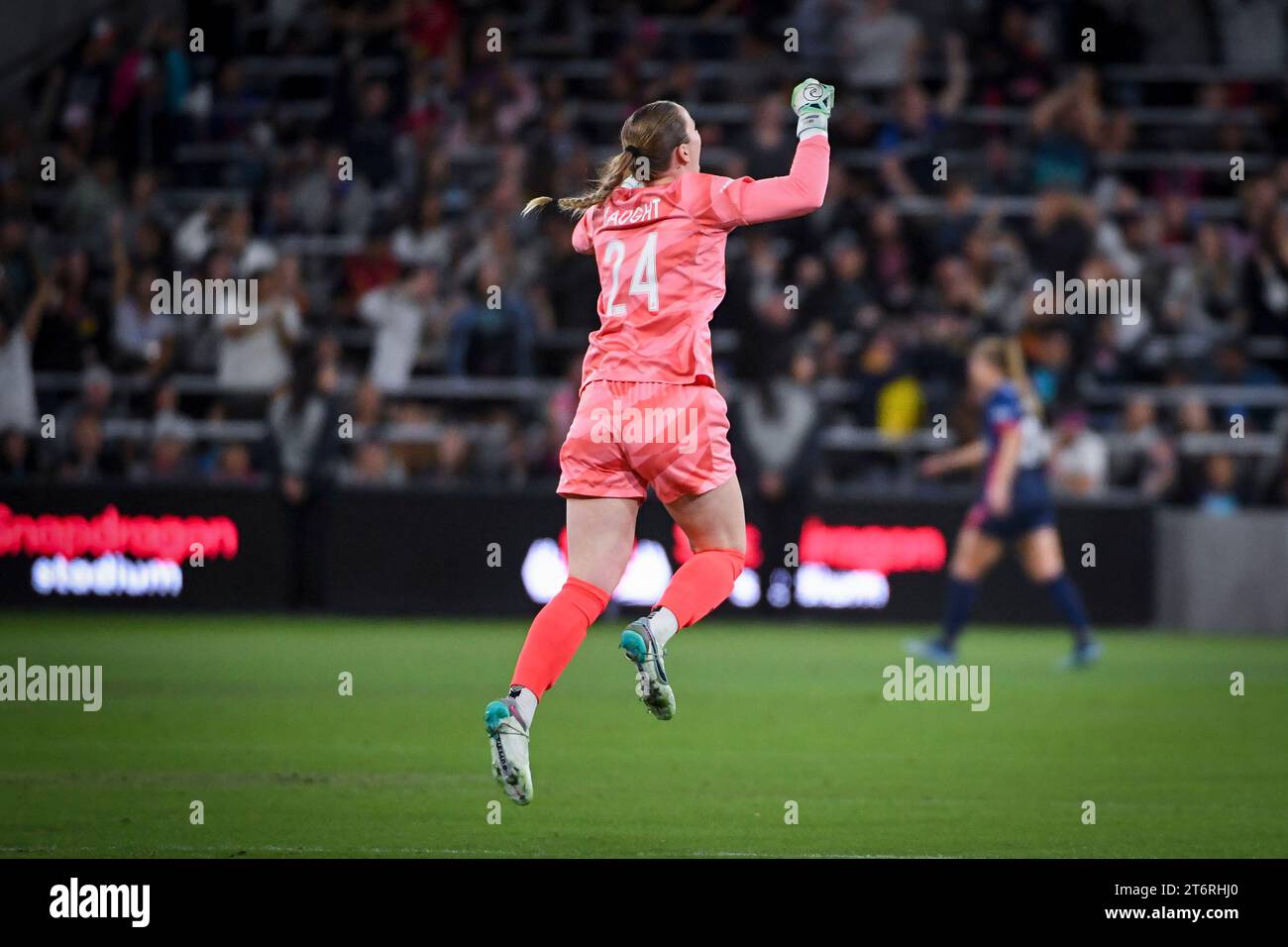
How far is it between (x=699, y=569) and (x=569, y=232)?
12.5 m

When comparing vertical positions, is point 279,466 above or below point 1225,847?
above

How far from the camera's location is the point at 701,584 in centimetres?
707

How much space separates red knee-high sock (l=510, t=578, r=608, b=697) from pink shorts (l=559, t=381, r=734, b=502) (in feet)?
1.12

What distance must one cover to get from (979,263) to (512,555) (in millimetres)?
5249

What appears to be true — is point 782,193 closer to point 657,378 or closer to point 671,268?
point 671,268

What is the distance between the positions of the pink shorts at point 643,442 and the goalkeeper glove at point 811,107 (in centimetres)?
96

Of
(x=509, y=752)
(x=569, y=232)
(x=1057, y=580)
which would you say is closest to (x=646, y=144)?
(x=509, y=752)

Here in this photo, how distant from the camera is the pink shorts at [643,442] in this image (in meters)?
6.90

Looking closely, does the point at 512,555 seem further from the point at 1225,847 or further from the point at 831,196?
the point at 1225,847

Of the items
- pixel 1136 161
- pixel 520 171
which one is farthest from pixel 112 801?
pixel 1136 161

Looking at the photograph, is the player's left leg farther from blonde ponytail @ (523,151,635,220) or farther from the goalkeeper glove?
blonde ponytail @ (523,151,635,220)

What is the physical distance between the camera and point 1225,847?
732 cm

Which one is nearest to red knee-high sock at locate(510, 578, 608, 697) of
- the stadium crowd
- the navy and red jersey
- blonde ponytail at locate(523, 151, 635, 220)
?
blonde ponytail at locate(523, 151, 635, 220)

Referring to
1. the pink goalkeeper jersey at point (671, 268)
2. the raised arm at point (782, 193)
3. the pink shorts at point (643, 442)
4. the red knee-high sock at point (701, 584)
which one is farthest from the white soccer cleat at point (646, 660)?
the raised arm at point (782, 193)
